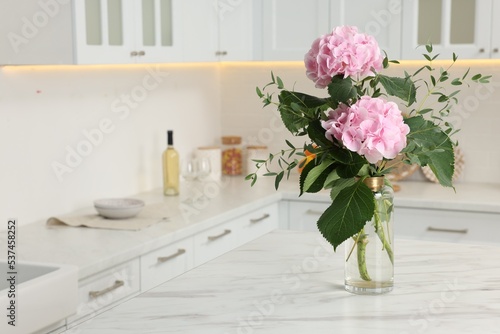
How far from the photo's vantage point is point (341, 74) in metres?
1.80

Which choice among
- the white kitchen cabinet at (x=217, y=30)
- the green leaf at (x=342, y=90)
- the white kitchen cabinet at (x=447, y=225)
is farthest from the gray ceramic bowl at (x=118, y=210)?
the green leaf at (x=342, y=90)

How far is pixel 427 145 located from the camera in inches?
71.8

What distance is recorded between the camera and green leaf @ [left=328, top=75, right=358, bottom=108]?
1771 millimetres

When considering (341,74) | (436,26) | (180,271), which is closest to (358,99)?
(341,74)

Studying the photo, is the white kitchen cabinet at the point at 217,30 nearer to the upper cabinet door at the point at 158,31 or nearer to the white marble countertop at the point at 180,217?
the upper cabinet door at the point at 158,31

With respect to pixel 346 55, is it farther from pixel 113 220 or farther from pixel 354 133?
pixel 113 220

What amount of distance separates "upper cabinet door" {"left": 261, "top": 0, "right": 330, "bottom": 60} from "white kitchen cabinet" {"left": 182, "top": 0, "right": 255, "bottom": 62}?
0.10 m

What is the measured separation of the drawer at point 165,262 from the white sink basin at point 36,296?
1.77 ft

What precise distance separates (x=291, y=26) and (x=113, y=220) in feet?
5.46

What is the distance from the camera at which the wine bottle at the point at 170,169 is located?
410 centimetres

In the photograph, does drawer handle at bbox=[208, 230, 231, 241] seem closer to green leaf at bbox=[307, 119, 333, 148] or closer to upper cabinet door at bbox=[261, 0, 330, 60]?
upper cabinet door at bbox=[261, 0, 330, 60]

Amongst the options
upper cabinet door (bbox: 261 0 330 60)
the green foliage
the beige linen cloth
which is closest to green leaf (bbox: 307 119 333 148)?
the green foliage

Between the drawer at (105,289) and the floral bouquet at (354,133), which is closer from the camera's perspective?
the floral bouquet at (354,133)

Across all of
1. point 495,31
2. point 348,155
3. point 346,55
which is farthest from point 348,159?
point 495,31
